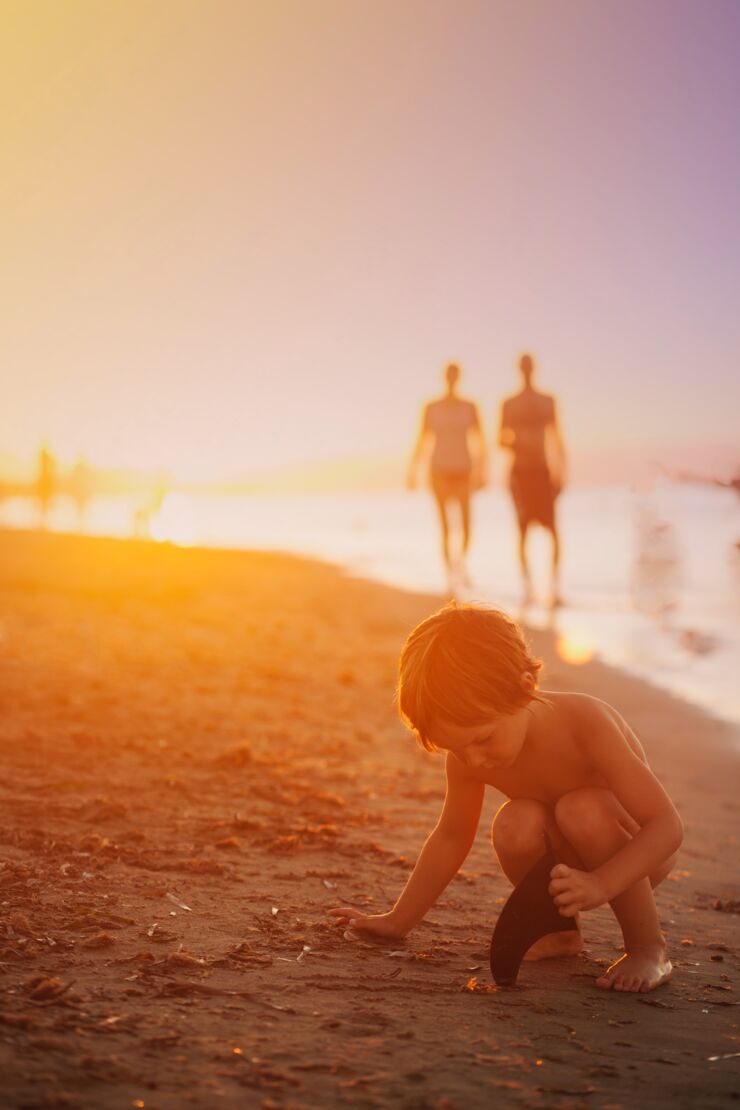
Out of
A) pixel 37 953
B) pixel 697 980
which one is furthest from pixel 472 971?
pixel 37 953

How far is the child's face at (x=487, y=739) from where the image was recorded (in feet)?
8.02

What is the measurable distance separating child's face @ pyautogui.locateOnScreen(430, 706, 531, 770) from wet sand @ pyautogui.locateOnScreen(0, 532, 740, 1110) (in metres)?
0.52

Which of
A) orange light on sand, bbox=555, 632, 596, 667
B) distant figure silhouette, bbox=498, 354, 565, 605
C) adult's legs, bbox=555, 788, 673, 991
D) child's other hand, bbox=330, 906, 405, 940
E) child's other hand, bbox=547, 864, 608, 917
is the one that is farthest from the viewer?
distant figure silhouette, bbox=498, 354, 565, 605

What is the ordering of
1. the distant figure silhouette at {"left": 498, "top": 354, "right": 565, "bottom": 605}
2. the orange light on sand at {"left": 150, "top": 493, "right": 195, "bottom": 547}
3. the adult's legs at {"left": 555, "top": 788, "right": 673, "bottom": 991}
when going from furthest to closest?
1. the orange light on sand at {"left": 150, "top": 493, "right": 195, "bottom": 547}
2. the distant figure silhouette at {"left": 498, "top": 354, "right": 565, "bottom": 605}
3. the adult's legs at {"left": 555, "top": 788, "right": 673, "bottom": 991}

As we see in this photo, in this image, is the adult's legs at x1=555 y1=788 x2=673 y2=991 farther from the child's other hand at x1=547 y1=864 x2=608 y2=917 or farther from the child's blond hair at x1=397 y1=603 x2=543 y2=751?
the child's blond hair at x1=397 y1=603 x2=543 y2=751

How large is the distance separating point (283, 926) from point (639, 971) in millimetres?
911

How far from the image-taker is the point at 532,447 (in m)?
10.2

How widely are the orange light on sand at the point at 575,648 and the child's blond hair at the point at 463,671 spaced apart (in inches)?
205

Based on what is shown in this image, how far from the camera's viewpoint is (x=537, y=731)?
2.63m

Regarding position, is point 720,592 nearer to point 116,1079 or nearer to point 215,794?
point 215,794

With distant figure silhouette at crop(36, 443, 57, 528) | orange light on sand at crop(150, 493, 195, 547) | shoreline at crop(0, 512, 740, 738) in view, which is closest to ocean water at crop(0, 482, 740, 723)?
shoreline at crop(0, 512, 740, 738)

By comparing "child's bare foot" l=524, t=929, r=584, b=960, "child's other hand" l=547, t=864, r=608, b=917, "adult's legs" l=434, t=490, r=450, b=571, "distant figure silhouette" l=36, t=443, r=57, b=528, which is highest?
"distant figure silhouette" l=36, t=443, r=57, b=528

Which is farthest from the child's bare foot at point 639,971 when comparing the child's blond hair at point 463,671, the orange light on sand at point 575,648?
Result: the orange light on sand at point 575,648

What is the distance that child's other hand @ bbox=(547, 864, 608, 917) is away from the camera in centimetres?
237
